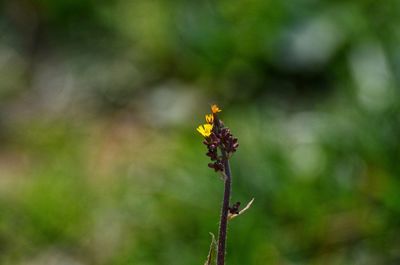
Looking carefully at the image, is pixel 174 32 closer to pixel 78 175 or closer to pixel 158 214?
pixel 78 175

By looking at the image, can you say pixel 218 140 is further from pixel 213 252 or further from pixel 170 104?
pixel 170 104

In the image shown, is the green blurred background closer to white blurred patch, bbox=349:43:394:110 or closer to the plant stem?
white blurred patch, bbox=349:43:394:110

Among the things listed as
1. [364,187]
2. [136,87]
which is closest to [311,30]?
[136,87]

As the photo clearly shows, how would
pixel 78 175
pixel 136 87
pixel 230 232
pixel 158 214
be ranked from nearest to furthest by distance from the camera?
pixel 230 232 < pixel 158 214 < pixel 78 175 < pixel 136 87

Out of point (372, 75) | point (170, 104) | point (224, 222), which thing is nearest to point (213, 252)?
point (224, 222)

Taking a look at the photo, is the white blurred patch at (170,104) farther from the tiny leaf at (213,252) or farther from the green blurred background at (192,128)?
the tiny leaf at (213,252)

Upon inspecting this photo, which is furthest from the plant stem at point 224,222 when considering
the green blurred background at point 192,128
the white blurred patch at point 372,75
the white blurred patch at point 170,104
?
the white blurred patch at point 170,104

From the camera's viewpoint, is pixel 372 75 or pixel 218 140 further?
pixel 372 75
